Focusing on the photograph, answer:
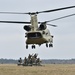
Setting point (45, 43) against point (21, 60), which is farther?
point (21, 60)

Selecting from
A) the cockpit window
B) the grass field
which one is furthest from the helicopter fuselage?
the grass field

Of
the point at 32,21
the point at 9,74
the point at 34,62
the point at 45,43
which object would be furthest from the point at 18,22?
Answer: the point at 34,62

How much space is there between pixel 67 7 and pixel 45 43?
707cm

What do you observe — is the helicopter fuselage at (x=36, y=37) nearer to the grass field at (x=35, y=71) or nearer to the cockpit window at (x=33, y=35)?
the cockpit window at (x=33, y=35)

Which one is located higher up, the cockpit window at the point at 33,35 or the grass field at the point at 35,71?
the cockpit window at the point at 33,35

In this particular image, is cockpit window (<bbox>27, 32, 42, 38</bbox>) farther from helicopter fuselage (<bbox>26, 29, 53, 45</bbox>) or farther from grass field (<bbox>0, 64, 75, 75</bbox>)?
grass field (<bbox>0, 64, 75, 75</bbox>)

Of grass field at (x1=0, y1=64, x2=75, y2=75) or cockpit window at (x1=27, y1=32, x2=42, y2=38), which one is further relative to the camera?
grass field at (x1=0, y1=64, x2=75, y2=75)

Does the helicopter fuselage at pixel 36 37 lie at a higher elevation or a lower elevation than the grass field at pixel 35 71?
higher

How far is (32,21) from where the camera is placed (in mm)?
33969

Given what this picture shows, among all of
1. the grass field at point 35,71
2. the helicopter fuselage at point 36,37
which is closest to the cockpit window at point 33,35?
the helicopter fuselage at point 36,37

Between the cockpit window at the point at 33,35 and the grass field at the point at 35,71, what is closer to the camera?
the cockpit window at the point at 33,35

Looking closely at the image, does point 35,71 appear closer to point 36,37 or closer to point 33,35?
point 36,37

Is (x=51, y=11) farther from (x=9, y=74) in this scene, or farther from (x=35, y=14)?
(x=9, y=74)

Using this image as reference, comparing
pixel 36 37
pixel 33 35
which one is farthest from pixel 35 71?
pixel 33 35
